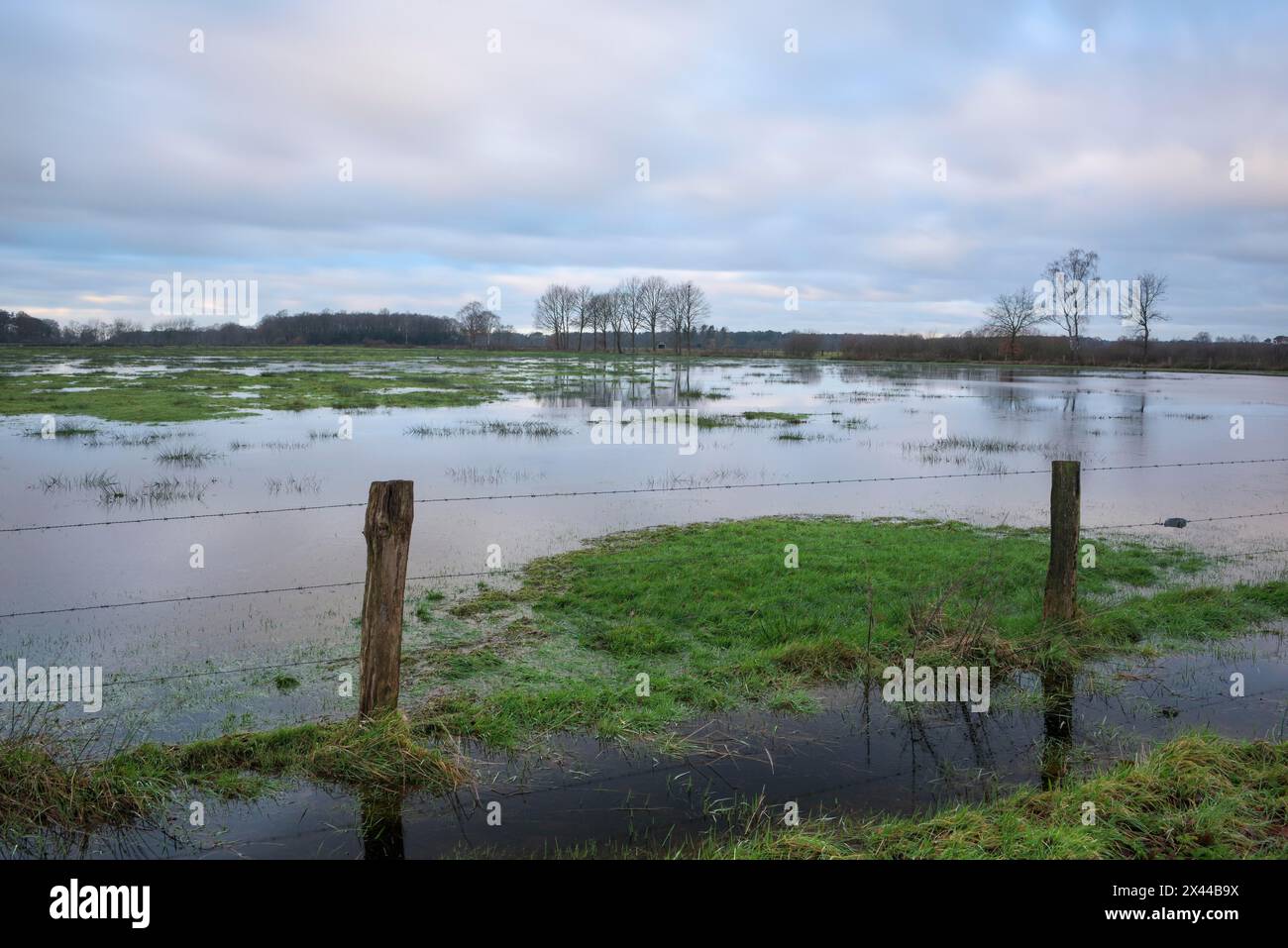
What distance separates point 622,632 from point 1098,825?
187 inches

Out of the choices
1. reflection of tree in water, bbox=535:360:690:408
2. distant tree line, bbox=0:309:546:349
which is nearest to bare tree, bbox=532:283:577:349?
distant tree line, bbox=0:309:546:349

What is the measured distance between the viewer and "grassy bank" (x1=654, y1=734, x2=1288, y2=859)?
4676mm

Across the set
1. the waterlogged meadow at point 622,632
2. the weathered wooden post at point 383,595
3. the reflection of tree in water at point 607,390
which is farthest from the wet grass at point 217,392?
the weathered wooden post at point 383,595

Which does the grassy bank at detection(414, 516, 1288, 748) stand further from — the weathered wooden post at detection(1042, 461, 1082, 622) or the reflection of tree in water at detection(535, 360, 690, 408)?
the reflection of tree in water at detection(535, 360, 690, 408)

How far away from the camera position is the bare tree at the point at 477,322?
16916 centimetres

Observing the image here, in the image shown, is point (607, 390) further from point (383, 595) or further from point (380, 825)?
point (380, 825)

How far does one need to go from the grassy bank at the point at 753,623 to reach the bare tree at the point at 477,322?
156 meters

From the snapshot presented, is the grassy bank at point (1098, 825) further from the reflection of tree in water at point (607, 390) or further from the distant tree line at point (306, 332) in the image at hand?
the distant tree line at point (306, 332)

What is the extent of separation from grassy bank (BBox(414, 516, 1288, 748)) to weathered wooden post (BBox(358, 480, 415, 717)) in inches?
26.9

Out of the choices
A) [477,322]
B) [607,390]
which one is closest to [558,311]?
[477,322]

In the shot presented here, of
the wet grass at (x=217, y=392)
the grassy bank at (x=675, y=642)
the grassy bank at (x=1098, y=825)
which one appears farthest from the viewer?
the wet grass at (x=217, y=392)

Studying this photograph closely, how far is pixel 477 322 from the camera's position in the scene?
558 ft
